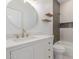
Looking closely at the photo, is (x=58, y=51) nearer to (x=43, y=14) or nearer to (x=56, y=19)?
(x=56, y=19)

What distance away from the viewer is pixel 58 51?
2037 mm

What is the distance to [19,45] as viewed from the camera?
4.39 feet

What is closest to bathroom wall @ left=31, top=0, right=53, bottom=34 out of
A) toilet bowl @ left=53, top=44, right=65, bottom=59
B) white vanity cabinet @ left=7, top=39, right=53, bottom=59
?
white vanity cabinet @ left=7, top=39, right=53, bottom=59

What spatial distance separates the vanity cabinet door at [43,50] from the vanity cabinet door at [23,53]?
5.1 inches

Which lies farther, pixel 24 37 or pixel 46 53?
pixel 46 53

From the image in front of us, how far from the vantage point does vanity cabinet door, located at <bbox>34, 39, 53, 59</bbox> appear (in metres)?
1.68

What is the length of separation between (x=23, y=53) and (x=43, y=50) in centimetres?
53

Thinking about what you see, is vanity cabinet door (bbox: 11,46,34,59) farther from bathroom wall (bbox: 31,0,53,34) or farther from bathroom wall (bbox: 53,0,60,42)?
bathroom wall (bbox: 53,0,60,42)

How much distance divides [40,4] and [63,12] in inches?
18.5

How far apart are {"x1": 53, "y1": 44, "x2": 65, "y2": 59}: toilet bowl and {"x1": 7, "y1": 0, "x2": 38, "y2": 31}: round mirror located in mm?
658

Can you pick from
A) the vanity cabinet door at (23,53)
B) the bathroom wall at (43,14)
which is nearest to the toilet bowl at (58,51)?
the bathroom wall at (43,14)

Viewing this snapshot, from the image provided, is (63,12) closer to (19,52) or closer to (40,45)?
(40,45)

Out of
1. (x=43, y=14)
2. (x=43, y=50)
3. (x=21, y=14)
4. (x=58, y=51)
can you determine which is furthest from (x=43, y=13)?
(x=58, y=51)
